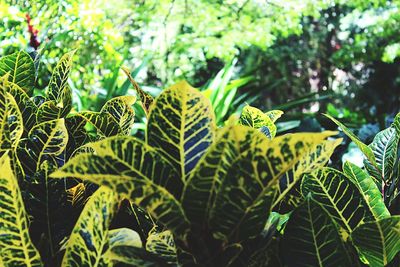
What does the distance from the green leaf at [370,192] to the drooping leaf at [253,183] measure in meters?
0.19

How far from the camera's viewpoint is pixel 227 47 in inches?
162

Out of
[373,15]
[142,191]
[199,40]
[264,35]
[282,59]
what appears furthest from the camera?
[282,59]

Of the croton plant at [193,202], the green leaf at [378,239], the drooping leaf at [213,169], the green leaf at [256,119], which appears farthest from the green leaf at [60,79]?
the green leaf at [378,239]

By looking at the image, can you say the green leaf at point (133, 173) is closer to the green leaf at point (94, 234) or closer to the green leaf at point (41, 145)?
the green leaf at point (94, 234)

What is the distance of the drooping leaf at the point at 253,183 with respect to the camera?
15.1 inches

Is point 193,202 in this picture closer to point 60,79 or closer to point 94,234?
point 94,234

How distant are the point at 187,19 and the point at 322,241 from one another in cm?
376

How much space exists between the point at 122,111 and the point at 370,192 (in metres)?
0.38

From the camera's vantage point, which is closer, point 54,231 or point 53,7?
point 54,231

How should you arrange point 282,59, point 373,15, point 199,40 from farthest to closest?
1. point 282,59
2. point 373,15
3. point 199,40

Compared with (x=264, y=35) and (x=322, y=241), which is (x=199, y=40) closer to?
(x=264, y=35)

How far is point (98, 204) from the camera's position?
1.45ft

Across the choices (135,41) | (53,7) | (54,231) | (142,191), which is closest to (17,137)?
(54,231)

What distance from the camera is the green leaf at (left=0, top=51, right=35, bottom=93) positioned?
76 cm
